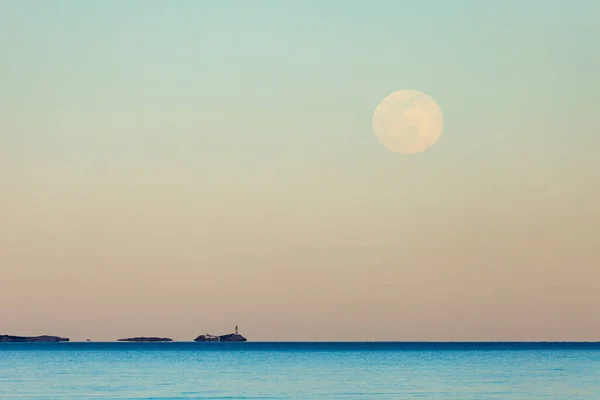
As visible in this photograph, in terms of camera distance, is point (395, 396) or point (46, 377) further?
point (46, 377)

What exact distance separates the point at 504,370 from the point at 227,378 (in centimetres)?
3670

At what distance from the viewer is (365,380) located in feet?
339

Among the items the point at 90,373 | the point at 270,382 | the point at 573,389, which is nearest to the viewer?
the point at 573,389

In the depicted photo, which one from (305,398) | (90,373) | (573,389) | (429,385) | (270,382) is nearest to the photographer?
(305,398)

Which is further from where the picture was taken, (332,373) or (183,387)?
(332,373)

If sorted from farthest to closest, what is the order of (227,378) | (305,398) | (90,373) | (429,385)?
(90,373)
(227,378)
(429,385)
(305,398)

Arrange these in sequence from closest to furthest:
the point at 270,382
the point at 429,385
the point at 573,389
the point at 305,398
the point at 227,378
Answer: the point at 305,398, the point at 573,389, the point at 429,385, the point at 270,382, the point at 227,378

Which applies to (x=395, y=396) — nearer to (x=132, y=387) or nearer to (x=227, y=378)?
(x=132, y=387)

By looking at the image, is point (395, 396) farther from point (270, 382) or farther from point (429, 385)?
point (270, 382)

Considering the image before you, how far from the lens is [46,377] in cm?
11150

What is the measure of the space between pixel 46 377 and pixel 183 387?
25.0m

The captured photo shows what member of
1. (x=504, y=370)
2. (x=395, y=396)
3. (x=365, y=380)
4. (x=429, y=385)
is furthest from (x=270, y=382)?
(x=504, y=370)

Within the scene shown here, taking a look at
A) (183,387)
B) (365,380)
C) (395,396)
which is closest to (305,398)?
(395,396)

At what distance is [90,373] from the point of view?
120 metres
